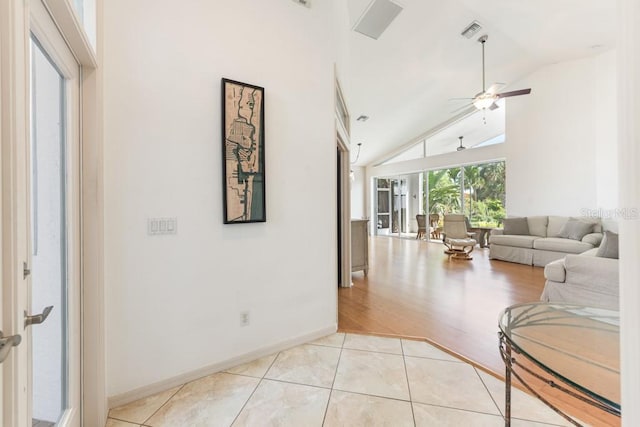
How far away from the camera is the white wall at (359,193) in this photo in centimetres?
1039

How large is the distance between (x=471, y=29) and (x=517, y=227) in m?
4.01

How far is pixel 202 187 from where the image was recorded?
5.91 feet

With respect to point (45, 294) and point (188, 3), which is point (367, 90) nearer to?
point (188, 3)

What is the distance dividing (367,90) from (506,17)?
231cm

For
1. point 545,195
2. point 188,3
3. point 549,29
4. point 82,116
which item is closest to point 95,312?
point 82,116

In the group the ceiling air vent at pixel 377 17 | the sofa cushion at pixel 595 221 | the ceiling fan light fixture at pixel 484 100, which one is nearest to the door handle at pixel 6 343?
the ceiling air vent at pixel 377 17

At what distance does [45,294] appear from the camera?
110cm

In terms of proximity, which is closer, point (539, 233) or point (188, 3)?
point (188, 3)

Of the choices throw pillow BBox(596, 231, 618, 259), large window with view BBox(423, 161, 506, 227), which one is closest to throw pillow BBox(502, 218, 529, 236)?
large window with view BBox(423, 161, 506, 227)

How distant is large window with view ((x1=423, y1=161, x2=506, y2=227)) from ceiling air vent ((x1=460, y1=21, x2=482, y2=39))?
367 cm

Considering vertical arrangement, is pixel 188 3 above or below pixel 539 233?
above

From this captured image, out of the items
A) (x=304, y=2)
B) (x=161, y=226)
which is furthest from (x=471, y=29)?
(x=161, y=226)

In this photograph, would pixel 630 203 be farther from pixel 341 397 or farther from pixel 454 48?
pixel 454 48

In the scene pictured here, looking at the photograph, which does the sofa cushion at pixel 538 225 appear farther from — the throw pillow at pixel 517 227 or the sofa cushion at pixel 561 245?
the sofa cushion at pixel 561 245
